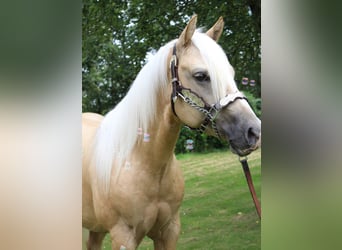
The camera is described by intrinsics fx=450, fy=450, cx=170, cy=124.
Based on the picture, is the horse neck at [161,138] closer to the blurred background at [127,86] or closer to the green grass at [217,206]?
the green grass at [217,206]

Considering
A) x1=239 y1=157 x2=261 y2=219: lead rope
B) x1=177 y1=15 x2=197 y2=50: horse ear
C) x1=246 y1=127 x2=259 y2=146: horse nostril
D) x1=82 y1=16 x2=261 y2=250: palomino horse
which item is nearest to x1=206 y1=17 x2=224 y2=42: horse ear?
x1=82 y1=16 x2=261 y2=250: palomino horse

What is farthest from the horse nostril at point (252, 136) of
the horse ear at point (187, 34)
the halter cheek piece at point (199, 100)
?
the horse ear at point (187, 34)

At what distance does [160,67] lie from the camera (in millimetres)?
2004

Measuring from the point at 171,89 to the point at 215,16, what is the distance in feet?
1.46

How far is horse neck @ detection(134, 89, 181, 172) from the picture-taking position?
200 centimetres

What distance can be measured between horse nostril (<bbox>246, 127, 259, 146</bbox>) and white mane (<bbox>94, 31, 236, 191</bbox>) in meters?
0.19

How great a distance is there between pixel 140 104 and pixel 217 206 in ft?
2.13

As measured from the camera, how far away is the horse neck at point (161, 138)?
1999 millimetres

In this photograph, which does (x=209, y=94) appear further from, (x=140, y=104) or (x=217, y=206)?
(x=217, y=206)

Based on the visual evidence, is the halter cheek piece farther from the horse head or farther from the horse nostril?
the horse nostril

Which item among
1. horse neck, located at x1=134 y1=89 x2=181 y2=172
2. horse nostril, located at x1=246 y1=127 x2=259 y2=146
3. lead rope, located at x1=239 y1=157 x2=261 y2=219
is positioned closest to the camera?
horse nostril, located at x1=246 y1=127 x2=259 y2=146

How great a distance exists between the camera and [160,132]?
2023 mm

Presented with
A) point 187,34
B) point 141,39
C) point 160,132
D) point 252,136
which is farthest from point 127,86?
point 252,136

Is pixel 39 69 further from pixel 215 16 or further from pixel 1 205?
pixel 215 16
